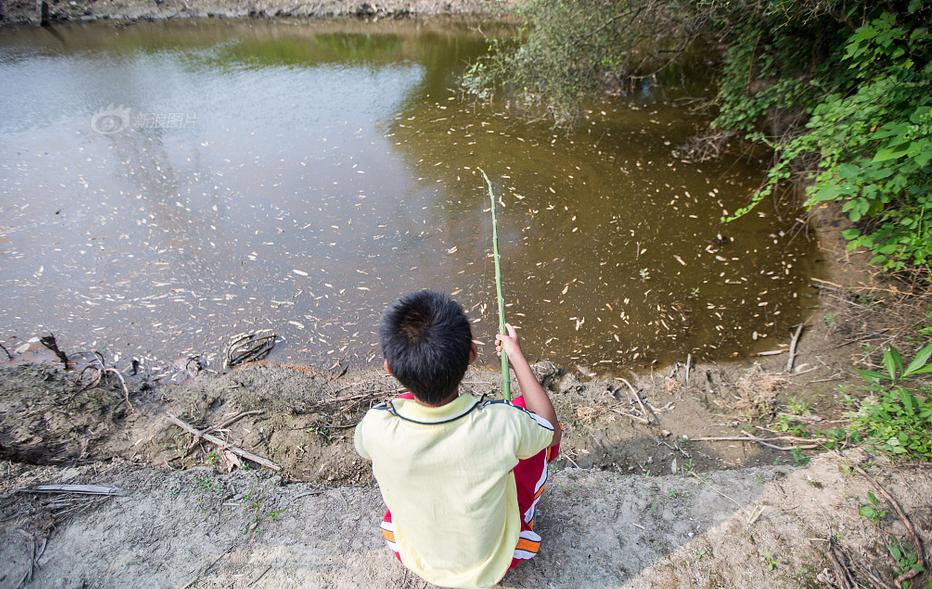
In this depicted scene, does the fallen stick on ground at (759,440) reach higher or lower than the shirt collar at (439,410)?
lower

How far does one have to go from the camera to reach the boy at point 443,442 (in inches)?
53.1

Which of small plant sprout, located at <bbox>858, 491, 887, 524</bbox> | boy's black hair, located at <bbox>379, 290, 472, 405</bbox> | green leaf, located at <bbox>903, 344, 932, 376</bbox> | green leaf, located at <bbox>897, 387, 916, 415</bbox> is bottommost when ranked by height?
small plant sprout, located at <bbox>858, 491, 887, 524</bbox>

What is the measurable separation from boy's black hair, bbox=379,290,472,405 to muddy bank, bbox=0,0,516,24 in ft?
45.6

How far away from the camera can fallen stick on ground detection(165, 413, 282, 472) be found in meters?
2.70

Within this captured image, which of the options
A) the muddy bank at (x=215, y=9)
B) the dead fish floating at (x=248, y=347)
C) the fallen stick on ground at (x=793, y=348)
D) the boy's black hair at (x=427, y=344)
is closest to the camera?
the boy's black hair at (x=427, y=344)

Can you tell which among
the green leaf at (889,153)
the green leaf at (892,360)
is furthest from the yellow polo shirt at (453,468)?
the green leaf at (889,153)

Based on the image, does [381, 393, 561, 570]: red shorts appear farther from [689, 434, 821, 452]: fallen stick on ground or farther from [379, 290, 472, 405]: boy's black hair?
[689, 434, 821, 452]: fallen stick on ground

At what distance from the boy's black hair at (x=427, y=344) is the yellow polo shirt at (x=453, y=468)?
9 cm

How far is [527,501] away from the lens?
5.90ft

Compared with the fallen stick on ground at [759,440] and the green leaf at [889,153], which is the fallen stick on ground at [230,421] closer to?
the fallen stick on ground at [759,440]

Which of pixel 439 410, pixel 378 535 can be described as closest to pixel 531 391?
pixel 439 410

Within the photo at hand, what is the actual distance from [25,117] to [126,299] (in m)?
6.01

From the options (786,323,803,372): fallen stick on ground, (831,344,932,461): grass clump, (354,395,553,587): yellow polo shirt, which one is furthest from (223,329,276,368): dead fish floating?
(786,323,803,372): fallen stick on ground

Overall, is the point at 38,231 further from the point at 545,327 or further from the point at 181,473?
the point at 545,327
